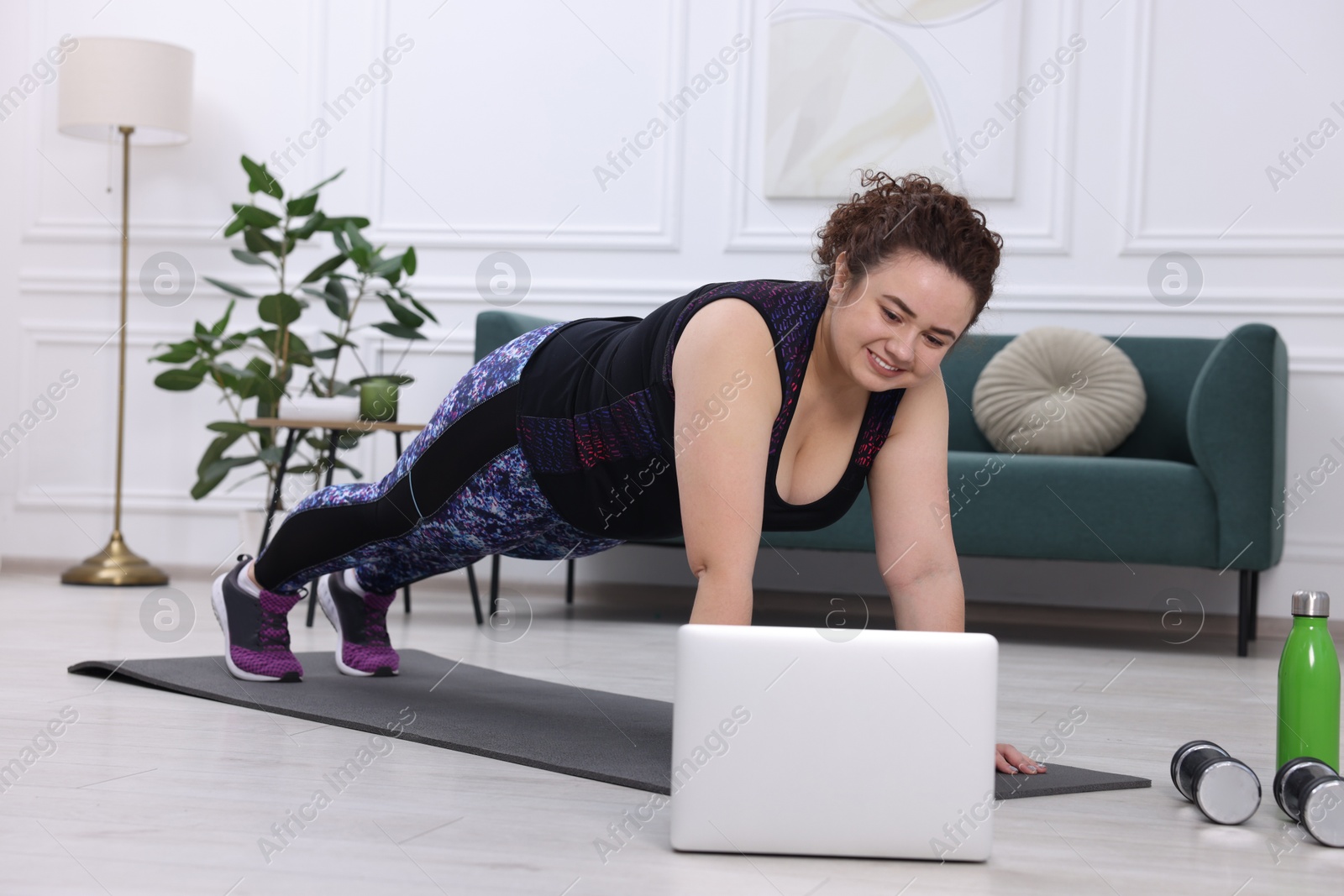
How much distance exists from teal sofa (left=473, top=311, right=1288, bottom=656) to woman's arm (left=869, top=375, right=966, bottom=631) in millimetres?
1112

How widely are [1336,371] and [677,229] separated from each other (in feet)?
6.08

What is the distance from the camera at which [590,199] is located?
367cm

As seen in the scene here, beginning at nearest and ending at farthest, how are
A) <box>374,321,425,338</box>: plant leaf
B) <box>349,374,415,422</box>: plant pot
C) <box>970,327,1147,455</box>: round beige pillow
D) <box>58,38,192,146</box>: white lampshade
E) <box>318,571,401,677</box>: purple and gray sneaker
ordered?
<box>318,571,401,677</box>: purple and gray sneaker
<box>349,374,415,422</box>: plant pot
<box>970,327,1147,455</box>: round beige pillow
<box>374,321,425,338</box>: plant leaf
<box>58,38,192,146</box>: white lampshade

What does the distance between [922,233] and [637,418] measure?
0.42 m

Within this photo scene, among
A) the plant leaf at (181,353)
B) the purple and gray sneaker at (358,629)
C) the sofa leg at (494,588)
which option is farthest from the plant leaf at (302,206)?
the purple and gray sneaker at (358,629)

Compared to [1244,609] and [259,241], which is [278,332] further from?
[1244,609]

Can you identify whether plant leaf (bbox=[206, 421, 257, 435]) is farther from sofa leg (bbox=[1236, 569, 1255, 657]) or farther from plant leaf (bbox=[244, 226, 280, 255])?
sofa leg (bbox=[1236, 569, 1255, 657])

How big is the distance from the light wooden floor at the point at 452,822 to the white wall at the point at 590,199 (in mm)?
1528

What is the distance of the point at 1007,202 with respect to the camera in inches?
135

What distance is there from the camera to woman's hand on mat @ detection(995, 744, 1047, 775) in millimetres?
1468

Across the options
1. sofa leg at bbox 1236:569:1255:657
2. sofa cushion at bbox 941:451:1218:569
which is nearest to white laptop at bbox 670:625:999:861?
sofa cushion at bbox 941:451:1218:569

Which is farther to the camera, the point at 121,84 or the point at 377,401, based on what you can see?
the point at 121,84

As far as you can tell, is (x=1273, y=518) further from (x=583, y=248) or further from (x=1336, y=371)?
(x=583, y=248)

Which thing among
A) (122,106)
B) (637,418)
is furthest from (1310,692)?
(122,106)
